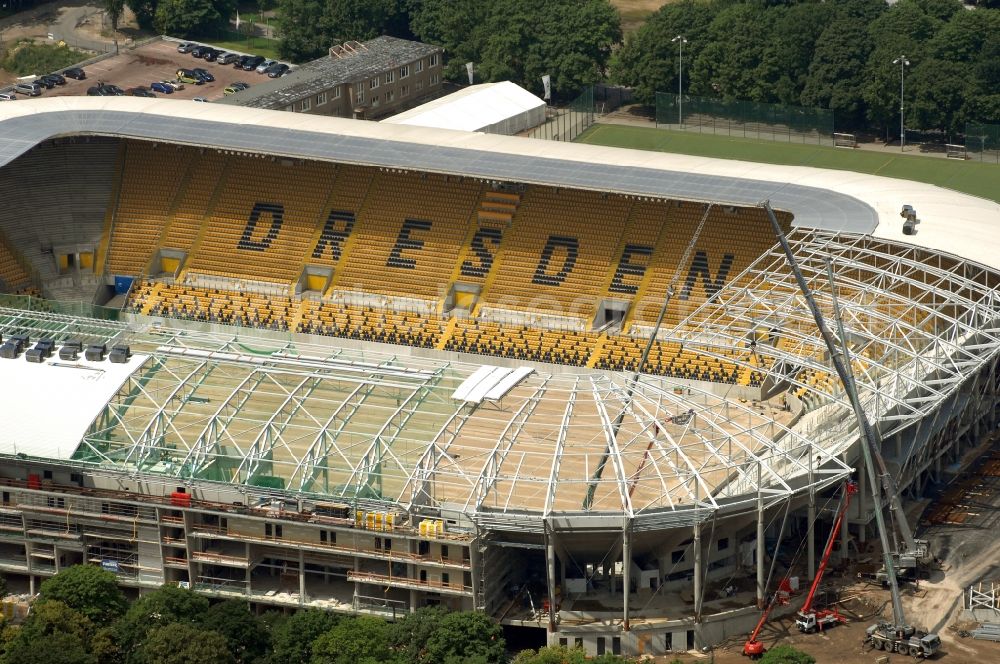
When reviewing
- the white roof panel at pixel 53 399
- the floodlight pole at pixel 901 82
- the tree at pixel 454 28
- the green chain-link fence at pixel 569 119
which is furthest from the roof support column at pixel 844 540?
the tree at pixel 454 28

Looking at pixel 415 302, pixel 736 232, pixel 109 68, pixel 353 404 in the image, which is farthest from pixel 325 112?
pixel 353 404

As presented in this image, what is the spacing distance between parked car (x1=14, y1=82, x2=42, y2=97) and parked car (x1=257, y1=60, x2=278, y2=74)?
19.6 metres

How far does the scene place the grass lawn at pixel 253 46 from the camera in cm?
18475

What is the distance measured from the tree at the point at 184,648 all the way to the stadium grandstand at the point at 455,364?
26.7 feet

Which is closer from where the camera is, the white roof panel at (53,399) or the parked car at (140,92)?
the white roof panel at (53,399)

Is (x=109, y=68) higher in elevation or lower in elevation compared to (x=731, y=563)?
higher

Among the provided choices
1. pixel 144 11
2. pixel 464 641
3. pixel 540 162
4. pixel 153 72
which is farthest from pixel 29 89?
pixel 464 641

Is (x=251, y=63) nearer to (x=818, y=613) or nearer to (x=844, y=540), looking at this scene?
(x=844, y=540)

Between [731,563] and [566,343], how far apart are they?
97.4 ft

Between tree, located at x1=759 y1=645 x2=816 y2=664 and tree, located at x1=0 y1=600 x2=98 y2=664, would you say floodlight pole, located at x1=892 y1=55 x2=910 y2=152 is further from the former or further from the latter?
tree, located at x1=0 y1=600 x2=98 y2=664

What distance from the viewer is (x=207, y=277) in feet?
419

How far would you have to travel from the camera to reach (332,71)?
164 metres

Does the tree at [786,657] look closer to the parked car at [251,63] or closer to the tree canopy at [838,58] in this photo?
the tree canopy at [838,58]

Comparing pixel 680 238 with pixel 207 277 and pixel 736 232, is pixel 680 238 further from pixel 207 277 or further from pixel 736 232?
pixel 207 277
